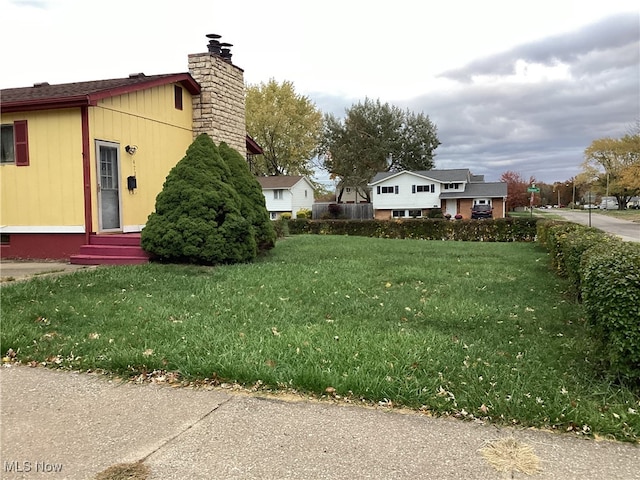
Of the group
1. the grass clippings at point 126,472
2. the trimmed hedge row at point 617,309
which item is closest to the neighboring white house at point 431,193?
the trimmed hedge row at point 617,309

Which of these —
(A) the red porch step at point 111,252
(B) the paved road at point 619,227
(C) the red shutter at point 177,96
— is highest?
(C) the red shutter at point 177,96

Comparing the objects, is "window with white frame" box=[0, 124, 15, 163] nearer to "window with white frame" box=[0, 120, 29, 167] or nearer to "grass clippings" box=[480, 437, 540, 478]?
"window with white frame" box=[0, 120, 29, 167]

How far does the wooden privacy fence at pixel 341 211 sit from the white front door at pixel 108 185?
34.3 meters

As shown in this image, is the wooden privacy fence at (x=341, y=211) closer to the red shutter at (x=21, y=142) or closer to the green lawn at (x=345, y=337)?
Result: the red shutter at (x=21, y=142)

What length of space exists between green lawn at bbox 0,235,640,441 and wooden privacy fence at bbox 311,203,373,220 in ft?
121

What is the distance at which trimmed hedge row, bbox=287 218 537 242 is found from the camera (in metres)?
22.6

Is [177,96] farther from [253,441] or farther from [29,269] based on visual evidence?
[253,441]

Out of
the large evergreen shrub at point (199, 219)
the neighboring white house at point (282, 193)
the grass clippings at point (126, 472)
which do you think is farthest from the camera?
the neighboring white house at point (282, 193)

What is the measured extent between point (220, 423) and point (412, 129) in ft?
173

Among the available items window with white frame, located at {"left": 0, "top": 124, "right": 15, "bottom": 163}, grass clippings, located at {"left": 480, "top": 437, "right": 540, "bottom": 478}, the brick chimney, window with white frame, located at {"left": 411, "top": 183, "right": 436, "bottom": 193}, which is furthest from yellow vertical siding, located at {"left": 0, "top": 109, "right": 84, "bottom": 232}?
window with white frame, located at {"left": 411, "top": 183, "right": 436, "bottom": 193}

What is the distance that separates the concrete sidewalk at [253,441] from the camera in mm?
2463

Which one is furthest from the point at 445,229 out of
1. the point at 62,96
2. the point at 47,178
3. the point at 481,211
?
the point at 481,211

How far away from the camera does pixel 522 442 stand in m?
2.74

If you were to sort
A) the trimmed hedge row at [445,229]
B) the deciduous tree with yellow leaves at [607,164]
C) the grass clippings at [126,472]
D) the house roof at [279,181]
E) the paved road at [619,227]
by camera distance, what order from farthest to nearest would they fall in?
1. the deciduous tree with yellow leaves at [607,164]
2. the house roof at [279,181]
3. the trimmed hedge row at [445,229]
4. the paved road at [619,227]
5. the grass clippings at [126,472]
